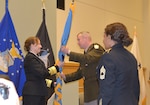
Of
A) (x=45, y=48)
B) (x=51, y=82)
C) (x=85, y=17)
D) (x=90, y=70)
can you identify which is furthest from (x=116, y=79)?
(x=85, y=17)

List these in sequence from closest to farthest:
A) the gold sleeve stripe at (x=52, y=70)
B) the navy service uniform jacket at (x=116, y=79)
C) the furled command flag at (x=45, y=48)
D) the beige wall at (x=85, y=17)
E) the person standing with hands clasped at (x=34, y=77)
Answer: the navy service uniform jacket at (x=116, y=79) < the person standing with hands clasped at (x=34, y=77) < the gold sleeve stripe at (x=52, y=70) < the beige wall at (x=85, y=17) < the furled command flag at (x=45, y=48)

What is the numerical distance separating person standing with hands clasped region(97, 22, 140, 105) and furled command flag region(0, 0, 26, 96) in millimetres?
1155

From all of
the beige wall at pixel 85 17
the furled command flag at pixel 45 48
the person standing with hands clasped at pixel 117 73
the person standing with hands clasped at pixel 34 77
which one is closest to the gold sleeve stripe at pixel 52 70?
the person standing with hands clasped at pixel 34 77

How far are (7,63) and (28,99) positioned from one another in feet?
1.44

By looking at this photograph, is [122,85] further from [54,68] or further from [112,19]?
[112,19]

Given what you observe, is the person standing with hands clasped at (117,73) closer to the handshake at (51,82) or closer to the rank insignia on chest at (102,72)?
the rank insignia on chest at (102,72)

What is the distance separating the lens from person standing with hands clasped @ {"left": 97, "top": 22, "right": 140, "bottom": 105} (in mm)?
2105

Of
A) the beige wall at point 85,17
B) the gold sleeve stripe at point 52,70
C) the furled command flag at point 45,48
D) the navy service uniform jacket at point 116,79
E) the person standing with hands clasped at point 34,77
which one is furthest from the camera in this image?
the furled command flag at point 45,48

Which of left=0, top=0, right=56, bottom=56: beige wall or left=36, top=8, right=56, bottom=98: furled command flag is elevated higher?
left=0, top=0, right=56, bottom=56: beige wall

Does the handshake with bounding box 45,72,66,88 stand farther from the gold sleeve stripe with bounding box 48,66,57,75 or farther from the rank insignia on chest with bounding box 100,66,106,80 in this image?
the rank insignia on chest with bounding box 100,66,106,80

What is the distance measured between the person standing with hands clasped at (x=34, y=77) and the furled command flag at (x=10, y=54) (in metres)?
0.11

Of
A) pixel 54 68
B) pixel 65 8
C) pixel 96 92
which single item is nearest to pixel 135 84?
pixel 96 92

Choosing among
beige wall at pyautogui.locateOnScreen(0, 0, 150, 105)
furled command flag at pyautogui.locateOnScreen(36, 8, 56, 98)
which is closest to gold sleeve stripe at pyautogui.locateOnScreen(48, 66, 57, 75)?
furled command flag at pyautogui.locateOnScreen(36, 8, 56, 98)

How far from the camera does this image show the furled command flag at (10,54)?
2938 mm
